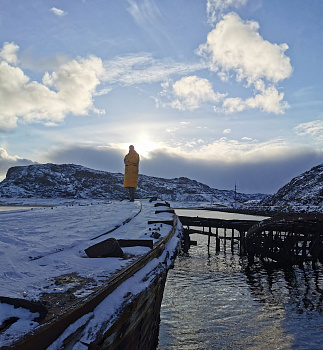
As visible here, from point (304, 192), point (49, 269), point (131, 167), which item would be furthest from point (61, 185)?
point (49, 269)

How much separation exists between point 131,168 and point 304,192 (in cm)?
9060

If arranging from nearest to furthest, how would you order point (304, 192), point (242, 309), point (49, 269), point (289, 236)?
point (49, 269)
point (242, 309)
point (289, 236)
point (304, 192)

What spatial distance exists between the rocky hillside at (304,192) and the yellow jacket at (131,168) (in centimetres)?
7110

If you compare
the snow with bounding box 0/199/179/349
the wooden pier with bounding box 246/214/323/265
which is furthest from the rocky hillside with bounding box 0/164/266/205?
the snow with bounding box 0/199/179/349

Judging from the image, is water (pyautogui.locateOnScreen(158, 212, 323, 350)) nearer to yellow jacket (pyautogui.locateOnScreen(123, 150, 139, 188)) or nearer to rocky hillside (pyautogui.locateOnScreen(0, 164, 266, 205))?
yellow jacket (pyautogui.locateOnScreen(123, 150, 139, 188))

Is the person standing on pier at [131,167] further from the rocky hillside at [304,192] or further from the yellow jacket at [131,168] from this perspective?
the rocky hillside at [304,192]

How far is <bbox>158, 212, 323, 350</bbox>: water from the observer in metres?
7.77

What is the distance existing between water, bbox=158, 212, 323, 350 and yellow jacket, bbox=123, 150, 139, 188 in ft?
17.4

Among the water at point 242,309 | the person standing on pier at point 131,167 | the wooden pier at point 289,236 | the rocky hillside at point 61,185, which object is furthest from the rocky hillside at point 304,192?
the person standing on pier at point 131,167

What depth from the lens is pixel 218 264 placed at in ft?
58.9

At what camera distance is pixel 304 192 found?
9256cm

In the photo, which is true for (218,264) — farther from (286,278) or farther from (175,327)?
(175,327)

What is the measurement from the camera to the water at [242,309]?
7.77 metres

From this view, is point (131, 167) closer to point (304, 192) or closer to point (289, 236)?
point (289, 236)
